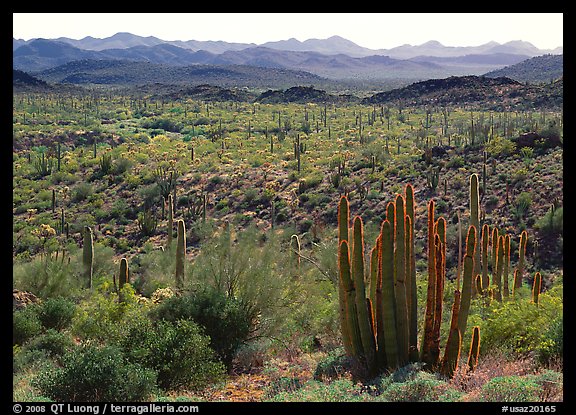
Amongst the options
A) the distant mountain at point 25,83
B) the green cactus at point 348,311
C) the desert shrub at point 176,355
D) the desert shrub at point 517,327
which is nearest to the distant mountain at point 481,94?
the distant mountain at point 25,83

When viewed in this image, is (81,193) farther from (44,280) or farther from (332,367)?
(332,367)

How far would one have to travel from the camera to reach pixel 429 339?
977 centimetres

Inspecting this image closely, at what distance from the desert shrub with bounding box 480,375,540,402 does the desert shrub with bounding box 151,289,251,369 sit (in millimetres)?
5423

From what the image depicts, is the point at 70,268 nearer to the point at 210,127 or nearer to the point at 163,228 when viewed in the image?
the point at 163,228

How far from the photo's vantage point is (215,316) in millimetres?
11930

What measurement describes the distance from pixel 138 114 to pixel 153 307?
68980 mm

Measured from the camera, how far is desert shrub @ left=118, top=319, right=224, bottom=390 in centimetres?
1032

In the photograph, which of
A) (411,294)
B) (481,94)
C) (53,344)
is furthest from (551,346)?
(481,94)

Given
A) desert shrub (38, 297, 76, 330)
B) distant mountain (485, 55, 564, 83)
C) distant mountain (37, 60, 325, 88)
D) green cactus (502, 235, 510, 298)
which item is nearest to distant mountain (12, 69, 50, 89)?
distant mountain (37, 60, 325, 88)

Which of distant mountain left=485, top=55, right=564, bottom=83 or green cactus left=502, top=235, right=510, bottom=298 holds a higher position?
distant mountain left=485, top=55, right=564, bottom=83

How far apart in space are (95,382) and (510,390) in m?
5.52

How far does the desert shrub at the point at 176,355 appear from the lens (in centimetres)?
1032

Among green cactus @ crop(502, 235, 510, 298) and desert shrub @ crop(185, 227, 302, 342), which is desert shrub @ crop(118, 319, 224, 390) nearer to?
desert shrub @ crop(185, 227, 302, 342)

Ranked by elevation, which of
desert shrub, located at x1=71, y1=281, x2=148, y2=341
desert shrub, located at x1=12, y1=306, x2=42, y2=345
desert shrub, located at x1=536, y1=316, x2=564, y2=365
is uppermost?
desert shrub, located at x1=536, y1=316, x2=564, y2=365
